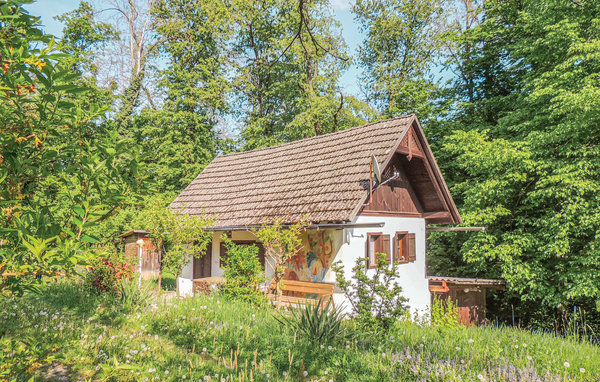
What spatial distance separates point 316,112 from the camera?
76.8 ft

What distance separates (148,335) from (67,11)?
3048cm

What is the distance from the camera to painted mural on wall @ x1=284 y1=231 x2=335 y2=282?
10844 millimetres

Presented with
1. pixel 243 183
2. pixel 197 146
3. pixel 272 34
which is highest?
pixel 272 34

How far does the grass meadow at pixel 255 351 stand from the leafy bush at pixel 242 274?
1.78 m

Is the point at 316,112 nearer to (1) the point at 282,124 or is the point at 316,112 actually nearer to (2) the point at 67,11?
(1) the point at 282,124

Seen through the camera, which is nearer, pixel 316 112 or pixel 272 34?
pixel 316 112

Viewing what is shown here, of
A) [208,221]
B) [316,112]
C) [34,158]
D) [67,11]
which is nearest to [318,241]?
[208,221]

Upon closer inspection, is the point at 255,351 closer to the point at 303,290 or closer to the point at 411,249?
the point at 303,290

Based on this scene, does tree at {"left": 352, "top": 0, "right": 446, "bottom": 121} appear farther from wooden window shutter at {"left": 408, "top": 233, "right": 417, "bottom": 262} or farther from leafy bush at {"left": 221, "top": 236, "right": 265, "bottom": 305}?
leafy bush at {"left": 221, "top": 236, "right": 265, "bottom": 305}

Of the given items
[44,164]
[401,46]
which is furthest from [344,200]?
[401,46]

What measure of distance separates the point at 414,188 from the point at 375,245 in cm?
371

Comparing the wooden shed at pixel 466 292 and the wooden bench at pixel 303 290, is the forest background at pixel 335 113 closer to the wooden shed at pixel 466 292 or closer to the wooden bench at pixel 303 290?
the wooden shed at pixel 466 292

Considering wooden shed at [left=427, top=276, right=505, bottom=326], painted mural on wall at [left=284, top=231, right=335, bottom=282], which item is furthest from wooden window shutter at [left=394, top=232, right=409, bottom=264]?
painted mural on wall at [left=284, top=231, right=335, bottom=282]

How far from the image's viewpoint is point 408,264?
44.0ft
